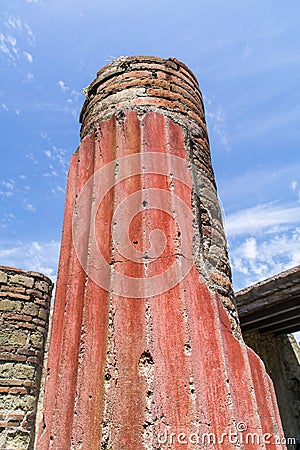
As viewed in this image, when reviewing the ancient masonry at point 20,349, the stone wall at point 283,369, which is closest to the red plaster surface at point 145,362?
the ancient masonry at point 20,349

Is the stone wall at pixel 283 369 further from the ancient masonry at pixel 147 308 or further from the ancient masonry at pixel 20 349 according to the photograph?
the ancient masonry at pixel 147 308

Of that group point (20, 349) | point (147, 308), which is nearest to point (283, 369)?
point (20, 349)

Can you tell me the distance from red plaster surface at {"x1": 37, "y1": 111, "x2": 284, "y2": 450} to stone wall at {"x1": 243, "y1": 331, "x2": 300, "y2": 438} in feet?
15.1

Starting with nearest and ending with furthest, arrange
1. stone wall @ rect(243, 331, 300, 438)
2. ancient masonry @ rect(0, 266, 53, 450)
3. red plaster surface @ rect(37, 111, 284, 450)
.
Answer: red plaster surface @ rect(37, 111, 284, 450), ancient masonry @ rect(0, 266, 53, 450), stone wall @ rect(243, 331, 300, 438)

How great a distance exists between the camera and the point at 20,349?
3.55 m

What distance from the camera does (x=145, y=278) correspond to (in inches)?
37.6

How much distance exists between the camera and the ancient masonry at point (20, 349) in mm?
3287

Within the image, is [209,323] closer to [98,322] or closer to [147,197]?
[98,322]

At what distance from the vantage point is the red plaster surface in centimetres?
79

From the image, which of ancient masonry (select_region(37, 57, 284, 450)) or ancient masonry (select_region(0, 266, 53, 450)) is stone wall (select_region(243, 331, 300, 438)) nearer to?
ancient masonry (select_region(0, 266, 53, 450))

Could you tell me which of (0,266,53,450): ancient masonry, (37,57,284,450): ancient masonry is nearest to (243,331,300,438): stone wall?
(0,266,53,450): ancient masonry

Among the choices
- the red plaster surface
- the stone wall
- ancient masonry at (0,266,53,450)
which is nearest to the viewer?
the red plaster surface

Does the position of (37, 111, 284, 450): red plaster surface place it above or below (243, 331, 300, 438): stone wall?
below

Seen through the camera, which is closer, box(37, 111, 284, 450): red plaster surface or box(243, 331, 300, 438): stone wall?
box(37, 111, 284, 450): red plaster surface
